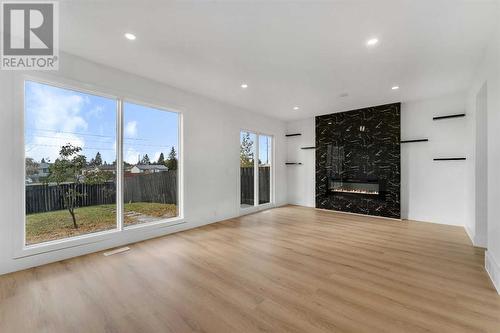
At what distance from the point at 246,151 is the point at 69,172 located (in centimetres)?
404

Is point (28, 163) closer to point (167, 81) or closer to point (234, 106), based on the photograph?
point (167, 81)

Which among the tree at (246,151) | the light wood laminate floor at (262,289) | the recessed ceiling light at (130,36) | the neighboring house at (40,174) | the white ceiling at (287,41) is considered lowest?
the light wood laminate floor at (262,289)

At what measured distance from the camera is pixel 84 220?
11.2ft

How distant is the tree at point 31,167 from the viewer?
291cm

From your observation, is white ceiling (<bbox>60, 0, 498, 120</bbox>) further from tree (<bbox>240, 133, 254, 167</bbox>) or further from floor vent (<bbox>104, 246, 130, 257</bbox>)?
floor vent (<bbox>104, 246, 130, 257</bbox>)

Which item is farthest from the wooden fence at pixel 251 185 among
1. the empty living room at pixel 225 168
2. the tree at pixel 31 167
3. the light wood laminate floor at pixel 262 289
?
the tree at pixel 31 167

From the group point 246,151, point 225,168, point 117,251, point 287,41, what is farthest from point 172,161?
point 287,41

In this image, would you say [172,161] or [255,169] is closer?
[172,161]

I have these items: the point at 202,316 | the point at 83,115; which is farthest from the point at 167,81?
the point at 202,316

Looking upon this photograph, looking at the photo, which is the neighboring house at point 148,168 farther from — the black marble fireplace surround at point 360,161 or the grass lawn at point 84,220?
the black marble fireplace surround at point 360,161

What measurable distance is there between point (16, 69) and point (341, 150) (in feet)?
22.5

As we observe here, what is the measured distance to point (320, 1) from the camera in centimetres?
207

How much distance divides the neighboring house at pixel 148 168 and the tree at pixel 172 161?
0.09 meters

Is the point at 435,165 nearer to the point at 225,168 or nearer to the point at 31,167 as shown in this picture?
the point at 225,168
